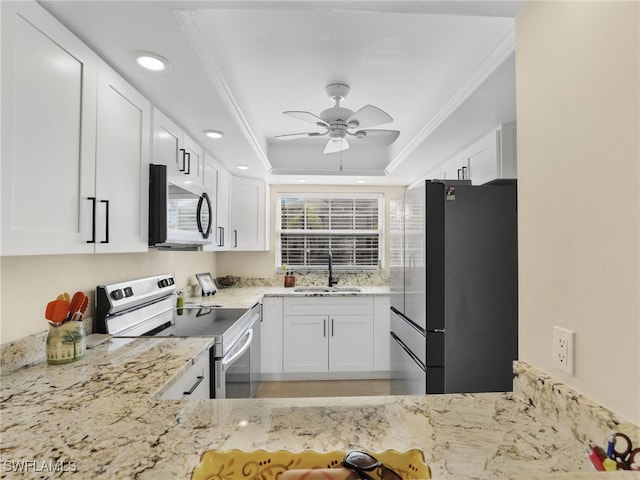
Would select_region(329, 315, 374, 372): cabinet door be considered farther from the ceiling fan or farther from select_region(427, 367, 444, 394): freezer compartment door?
the ceiling fan

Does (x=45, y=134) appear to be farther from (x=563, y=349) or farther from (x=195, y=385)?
(x=563, y=349)

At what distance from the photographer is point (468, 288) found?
2.13 metres

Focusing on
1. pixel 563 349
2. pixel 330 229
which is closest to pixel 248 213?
pixel 330 229

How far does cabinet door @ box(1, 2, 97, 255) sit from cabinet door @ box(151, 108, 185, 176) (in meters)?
0.53

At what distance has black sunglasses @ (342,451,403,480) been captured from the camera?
2.12 feet

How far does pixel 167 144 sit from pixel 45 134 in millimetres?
935

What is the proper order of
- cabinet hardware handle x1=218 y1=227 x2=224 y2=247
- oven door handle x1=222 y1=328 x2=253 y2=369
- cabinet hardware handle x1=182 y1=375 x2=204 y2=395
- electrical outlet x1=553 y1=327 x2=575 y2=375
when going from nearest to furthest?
1. electrical outlet x1=553 y1=327 x2=575 y2=375
2. cabinet hardware handle x1=182 y1=375 x2=204 y2=395
3. oven door handle x1=222 y1=328 x2=253 y2=369
4. cabinet hardware handle x1=218 y1=227 x2=224 y2=247

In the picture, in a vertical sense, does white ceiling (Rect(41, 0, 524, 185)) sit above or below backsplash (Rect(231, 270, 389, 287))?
above

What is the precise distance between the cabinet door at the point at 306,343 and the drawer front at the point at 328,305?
0.06 m

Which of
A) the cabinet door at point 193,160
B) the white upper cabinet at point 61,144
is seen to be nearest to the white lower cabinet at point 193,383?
the white upper cabinet at point 61,144

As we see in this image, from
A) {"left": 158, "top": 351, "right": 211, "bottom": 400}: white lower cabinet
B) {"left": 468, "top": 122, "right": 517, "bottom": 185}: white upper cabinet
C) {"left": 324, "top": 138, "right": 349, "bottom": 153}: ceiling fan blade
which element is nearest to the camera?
{"left": 158, "top": 351, "right": 211, "bottom": 400}: white lower cabinet

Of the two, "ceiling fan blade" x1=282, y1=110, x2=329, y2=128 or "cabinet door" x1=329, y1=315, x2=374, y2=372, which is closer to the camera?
"ceiling fan blade" x1=282, y1=110, x2=329, y2=128

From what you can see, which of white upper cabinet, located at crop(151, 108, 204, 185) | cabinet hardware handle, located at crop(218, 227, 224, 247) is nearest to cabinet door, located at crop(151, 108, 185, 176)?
white upper cabinet, located at crop(151, 108, 204, 185)

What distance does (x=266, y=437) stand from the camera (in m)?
0.79
